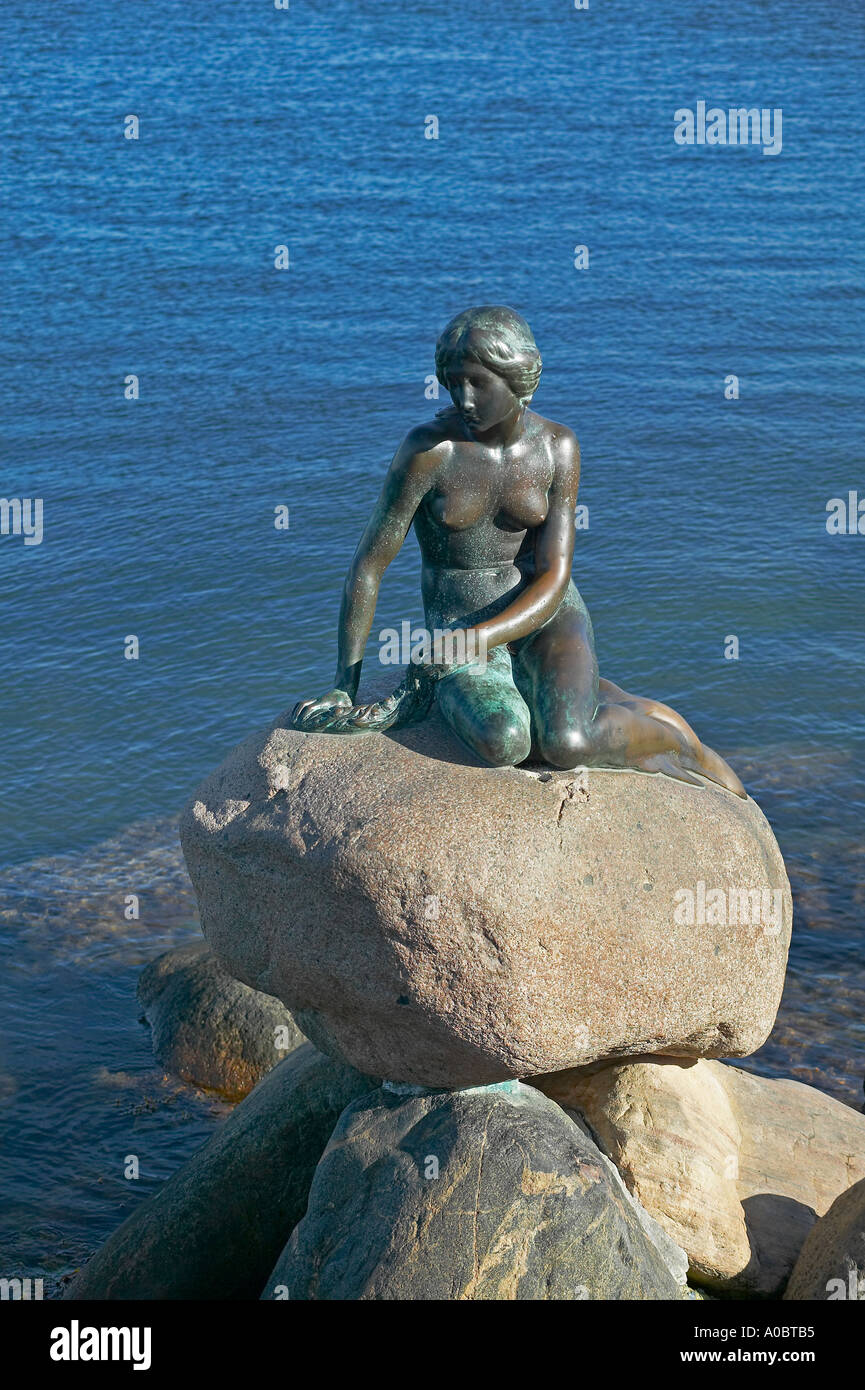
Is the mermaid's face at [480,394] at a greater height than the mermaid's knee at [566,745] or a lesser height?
greater

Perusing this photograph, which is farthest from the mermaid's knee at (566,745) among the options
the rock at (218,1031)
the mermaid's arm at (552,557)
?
the rock at (218,1031)

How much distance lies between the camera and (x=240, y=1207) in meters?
8.80

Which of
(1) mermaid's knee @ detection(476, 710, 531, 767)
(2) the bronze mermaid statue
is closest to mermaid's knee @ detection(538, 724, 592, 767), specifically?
(2) the bronze mermaid statue

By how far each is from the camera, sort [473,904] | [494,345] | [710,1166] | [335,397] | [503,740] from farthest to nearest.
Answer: [335,397] < [710,1166] < [503,740] < [494,345] < [473,904]

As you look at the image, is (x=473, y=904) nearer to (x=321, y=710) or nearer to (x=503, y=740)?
(x=503, y=740)

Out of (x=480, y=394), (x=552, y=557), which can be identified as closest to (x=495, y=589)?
(x=552, y=557)

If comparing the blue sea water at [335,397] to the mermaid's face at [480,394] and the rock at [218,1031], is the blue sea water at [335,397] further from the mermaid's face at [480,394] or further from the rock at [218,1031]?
the mermaid's face at [480,394]

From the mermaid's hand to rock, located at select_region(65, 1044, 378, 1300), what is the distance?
200 centimetres

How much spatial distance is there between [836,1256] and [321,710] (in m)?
3.67

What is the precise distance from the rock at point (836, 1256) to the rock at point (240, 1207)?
7.87ft

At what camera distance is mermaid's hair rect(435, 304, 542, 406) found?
24.5 ft

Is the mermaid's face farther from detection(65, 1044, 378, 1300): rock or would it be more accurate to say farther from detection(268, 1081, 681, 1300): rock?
detection(65, 1044, 378, 1300): rock

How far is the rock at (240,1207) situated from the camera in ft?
28.7

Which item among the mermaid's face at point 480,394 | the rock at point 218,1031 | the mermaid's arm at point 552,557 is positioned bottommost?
the rock at point 218,1031
